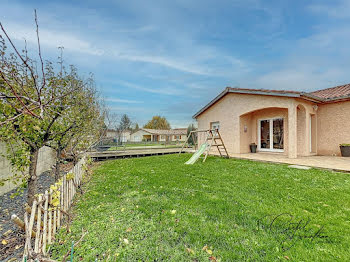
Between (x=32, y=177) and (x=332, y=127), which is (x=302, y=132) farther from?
(x=32, y=177)

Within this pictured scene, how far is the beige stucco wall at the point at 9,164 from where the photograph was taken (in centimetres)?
476

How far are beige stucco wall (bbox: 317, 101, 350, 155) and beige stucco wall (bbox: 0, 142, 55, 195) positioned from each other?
47.2ft

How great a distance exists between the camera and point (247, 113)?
1127cm

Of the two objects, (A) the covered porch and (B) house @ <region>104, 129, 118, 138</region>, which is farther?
(B) house @ <region>104, 129, 118, 138</region>

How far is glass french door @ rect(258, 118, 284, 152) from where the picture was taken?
10.6 m

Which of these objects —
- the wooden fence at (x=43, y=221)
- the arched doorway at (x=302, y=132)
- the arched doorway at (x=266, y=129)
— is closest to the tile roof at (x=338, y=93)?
the arched doorway at (x=302, y=132)

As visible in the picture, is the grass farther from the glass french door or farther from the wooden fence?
the glass french door

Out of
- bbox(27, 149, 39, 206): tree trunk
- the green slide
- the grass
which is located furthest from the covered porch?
bbox(27, 149, 39, 206): tree trunk

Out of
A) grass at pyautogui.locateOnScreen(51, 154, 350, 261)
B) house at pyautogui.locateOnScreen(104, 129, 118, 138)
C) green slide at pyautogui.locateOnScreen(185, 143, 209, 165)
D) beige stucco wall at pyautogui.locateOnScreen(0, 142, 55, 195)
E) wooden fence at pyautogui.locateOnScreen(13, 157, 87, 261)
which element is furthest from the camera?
house at pyautogui.locateOnScreen(104, 129, 118, 138)

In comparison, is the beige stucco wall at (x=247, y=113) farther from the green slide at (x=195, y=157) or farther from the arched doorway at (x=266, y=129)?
the green slide at (x=195, y=157)

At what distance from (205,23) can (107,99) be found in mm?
8172

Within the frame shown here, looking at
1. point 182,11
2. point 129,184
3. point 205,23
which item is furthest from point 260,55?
point 129,184

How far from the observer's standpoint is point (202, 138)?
Answer: 49.4 feet

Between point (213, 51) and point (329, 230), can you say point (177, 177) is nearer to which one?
point (329, 230)
